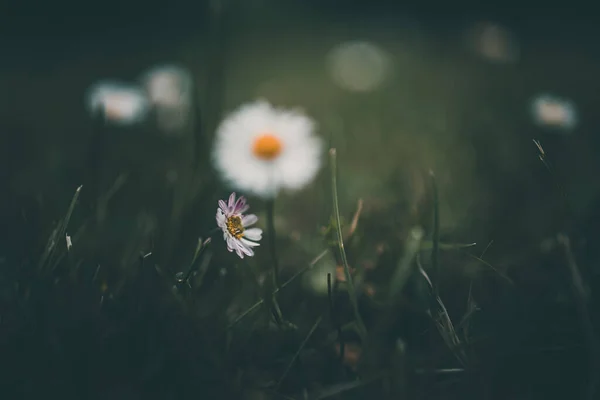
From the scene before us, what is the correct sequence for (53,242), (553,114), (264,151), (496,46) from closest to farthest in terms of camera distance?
(53,242) < (264,151) < (553,114) < (496,46)

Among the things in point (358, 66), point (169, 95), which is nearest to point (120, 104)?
point (169, 95)

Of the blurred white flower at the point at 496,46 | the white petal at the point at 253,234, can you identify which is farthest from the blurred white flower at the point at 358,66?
the white petal at the point at 253,234

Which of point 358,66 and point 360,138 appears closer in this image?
point 360,138

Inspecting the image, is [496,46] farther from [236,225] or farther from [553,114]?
[236,225]

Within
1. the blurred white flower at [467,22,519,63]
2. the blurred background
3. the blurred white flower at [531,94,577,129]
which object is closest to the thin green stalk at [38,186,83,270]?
the blurred background

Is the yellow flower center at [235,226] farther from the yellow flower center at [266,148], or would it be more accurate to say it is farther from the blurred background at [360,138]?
the yellow flower center at [266,148]

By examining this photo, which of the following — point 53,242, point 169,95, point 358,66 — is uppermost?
point 53,242
